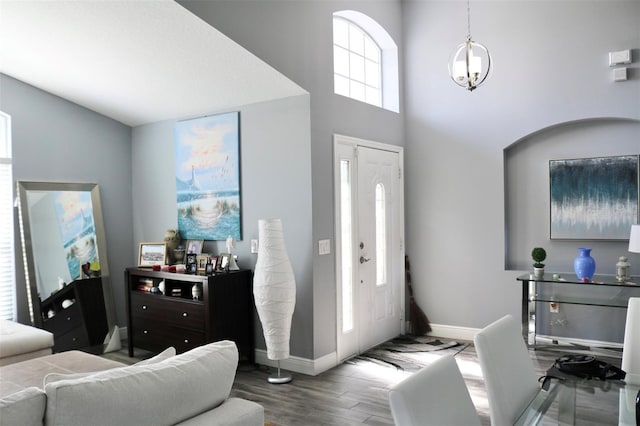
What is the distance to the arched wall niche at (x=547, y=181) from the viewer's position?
4.81m

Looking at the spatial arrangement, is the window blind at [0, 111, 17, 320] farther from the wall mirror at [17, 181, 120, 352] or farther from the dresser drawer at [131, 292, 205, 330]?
the dresser drawer at [131, 292, 205, 330]

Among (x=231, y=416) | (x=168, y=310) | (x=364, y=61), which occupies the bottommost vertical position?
(x=168, y=310)

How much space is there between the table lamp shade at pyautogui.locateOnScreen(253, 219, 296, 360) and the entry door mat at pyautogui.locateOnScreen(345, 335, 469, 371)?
91 cm

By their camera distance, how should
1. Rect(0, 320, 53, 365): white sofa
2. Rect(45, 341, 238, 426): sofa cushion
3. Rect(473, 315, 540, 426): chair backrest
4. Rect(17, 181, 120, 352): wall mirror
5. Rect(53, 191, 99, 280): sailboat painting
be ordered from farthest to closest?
Rect(53, 191, 99, 280): sailboat painting
Rect(17, 181, 120, 352): wall mirror
Rect(0, 320, 53, 365): white sofa
Rect(473, 315, 540, 426): chair backrest
Rect(45, 341, 238, 426): sofa cushion

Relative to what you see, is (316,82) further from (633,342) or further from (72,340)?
(72,340)

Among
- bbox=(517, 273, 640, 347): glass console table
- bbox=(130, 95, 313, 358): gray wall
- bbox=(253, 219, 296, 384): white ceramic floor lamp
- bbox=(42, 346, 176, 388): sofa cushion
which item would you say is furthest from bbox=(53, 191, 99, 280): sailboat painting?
bbox=(517, 273, 640, 347): glass console table

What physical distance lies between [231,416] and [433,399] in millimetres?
776

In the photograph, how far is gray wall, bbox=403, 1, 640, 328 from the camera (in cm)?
479

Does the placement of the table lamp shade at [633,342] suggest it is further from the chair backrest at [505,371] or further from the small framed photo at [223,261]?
the small framed photo at [223,261]

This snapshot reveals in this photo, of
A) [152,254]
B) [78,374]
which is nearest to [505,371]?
[78,374]

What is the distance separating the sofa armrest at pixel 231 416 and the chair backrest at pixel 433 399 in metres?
0.71

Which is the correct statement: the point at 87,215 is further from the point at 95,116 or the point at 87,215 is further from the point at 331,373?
the point at 331,373

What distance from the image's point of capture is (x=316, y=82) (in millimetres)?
4441

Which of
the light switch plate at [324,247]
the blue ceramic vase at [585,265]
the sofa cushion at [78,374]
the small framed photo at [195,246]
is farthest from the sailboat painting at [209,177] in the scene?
the blue ceramic vase at [585,265]
